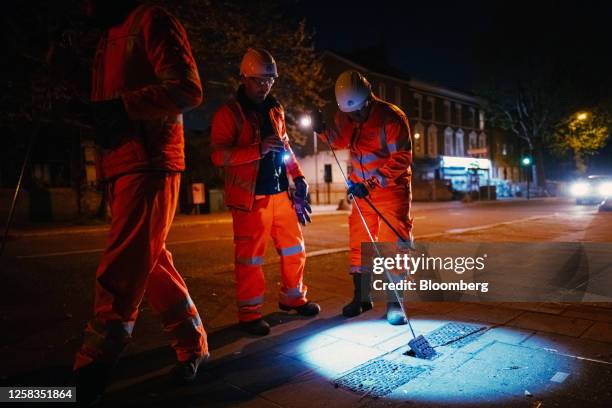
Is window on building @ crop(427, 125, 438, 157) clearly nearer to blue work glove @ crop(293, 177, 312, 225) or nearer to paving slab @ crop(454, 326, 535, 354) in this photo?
blue work glove @ crop(293, 177, 312, 225)

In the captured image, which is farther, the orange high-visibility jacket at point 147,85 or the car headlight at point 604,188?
the car headlight at point 604,188

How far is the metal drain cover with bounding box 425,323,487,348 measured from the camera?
10.1ft

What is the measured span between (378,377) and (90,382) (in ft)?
4.93

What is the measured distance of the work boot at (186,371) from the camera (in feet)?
8.27

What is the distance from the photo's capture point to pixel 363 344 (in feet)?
10.2

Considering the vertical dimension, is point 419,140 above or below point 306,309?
above

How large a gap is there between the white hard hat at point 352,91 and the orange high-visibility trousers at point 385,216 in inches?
29.3

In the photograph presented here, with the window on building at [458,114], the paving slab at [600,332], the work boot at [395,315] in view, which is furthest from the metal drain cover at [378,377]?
the window on building at [458,114]

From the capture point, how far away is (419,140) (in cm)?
3881

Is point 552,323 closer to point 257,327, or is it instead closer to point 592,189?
point 257,327

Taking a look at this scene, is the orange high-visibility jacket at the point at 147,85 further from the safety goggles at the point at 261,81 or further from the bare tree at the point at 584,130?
the bare tree at the point at 584,130

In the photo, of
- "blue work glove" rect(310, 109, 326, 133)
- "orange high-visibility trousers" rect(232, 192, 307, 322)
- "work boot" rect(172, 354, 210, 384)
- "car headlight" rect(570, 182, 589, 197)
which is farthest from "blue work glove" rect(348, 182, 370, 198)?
"car headlight" rect(570, 182, 589, 197)

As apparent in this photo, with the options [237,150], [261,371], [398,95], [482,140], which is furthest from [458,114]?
[261,371]

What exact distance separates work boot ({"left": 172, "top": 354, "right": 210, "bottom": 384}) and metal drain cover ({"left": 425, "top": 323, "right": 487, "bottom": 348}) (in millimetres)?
1548
